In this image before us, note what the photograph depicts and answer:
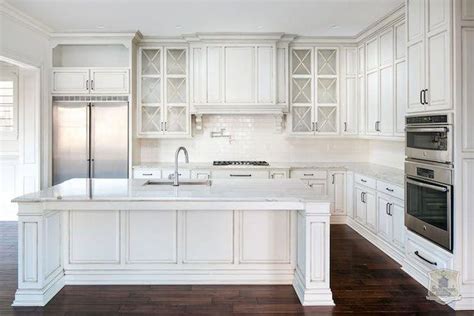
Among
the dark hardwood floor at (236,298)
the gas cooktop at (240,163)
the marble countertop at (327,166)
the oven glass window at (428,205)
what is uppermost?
the gas cooktop at (240,163)

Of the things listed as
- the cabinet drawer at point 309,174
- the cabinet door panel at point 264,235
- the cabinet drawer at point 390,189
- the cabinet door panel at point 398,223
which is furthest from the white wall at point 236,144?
the cabinet door panel at point 264,235

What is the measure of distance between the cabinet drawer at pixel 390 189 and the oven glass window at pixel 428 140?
59 centimetres

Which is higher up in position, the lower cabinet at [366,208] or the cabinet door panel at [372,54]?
the cabinet door panel at [372,54]

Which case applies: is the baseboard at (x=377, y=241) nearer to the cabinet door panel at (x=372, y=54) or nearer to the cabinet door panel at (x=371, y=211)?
the cabinet door panel at (x=371, y=211)

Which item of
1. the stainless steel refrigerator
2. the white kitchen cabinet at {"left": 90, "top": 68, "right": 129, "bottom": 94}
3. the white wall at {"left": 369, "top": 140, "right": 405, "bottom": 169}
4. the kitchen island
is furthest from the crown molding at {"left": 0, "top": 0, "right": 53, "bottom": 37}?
the white wall at {"left": 369, "top": 140, "right": 405, "bottom": 169}

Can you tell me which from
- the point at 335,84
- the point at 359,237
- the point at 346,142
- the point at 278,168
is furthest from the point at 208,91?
the point at 359,237

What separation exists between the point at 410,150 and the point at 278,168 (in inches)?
87.2

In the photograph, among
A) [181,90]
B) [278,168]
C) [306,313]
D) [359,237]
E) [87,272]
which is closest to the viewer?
[306,313]

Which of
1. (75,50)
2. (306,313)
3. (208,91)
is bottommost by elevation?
(306,313)

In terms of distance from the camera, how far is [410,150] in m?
3.89

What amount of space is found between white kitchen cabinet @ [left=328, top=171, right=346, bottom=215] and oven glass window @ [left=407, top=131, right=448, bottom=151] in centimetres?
210

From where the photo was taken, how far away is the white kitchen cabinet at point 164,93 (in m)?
6.20

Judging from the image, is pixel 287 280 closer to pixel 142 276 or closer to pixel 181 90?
pixel 142 276

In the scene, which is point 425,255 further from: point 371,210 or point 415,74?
point 415,74
